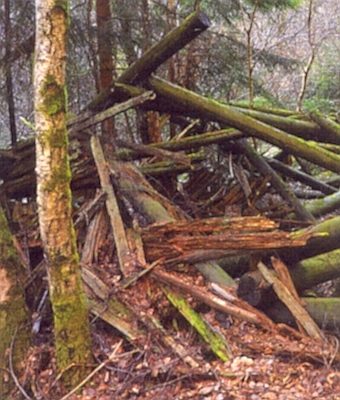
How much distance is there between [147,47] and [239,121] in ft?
14.2

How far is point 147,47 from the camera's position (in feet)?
30.7

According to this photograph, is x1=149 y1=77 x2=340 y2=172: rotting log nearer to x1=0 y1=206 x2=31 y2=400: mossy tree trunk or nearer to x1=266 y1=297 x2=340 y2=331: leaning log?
x1=266 y1=297 x2=340 y2=331: leaning log

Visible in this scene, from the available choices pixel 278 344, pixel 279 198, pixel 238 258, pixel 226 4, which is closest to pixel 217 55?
pixel 226 4

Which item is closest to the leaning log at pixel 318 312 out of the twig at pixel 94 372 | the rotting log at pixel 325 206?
the twig at pixel 94 372

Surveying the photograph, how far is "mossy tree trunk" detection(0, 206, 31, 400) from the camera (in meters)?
3.82

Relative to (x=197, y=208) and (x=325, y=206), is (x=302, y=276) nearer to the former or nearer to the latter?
(x=197, y=208)

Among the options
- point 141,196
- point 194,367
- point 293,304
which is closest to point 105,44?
point 141,196

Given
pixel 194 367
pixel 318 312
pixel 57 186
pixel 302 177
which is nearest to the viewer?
pixel 57 186

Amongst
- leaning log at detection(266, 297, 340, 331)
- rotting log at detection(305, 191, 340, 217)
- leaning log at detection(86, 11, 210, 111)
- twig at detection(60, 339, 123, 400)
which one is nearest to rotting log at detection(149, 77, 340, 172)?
leaning log at detection(86, 11, 210, 111)

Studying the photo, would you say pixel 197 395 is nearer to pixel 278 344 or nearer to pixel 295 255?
pixel 278 344

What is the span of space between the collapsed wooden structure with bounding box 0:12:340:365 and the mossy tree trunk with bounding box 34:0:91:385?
640mm

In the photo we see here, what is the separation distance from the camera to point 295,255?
4.75m

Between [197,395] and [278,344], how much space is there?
102 centimetres

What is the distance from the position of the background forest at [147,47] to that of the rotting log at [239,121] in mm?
2457
